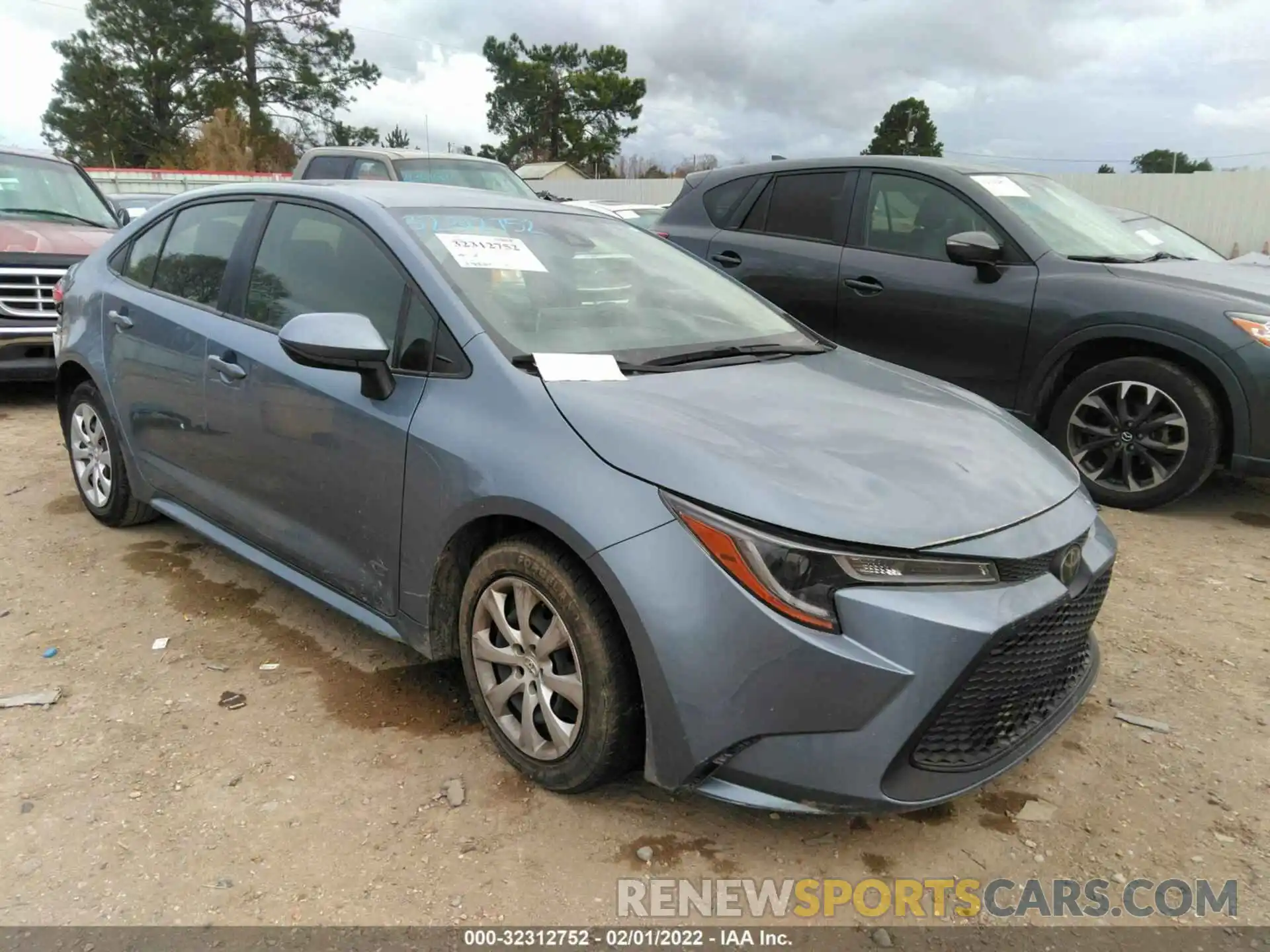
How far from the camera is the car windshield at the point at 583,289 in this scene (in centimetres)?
279

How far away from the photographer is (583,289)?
121 inches

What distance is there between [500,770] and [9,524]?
3.32 metres

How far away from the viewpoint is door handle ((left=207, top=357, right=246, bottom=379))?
3.26m

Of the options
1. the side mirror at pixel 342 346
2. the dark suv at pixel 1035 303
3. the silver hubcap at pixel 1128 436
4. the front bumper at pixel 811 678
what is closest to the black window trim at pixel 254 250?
the side mirror at pixel 342 346

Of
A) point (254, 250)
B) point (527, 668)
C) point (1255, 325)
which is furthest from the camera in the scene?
point (1255, 325)

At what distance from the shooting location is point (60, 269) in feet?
22.5

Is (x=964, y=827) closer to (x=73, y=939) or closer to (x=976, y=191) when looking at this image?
(x=73, y=939)

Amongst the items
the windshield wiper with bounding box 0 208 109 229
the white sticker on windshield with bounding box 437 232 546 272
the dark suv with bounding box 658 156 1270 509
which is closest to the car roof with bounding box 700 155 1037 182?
the dark suv with bounding box 658 156 1270 509

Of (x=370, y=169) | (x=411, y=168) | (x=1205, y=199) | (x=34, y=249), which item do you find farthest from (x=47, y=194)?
(x=1205, y=199)

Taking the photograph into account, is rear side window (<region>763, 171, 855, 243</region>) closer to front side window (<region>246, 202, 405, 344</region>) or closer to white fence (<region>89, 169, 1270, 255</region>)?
front side window (<region>246, 202, 405, 344</region>)

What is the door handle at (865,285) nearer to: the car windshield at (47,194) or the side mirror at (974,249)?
the side mirror at (974,249)

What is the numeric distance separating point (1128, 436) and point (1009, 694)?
10.0 feet

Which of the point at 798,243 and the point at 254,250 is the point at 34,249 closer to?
the point at 254,250

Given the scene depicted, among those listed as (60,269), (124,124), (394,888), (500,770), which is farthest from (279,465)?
(124,124)
